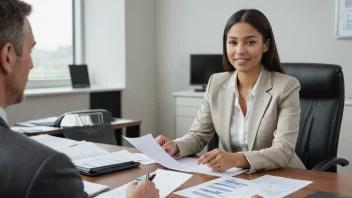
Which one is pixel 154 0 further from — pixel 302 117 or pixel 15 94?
pixel 15 94

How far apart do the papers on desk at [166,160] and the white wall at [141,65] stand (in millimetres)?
2818

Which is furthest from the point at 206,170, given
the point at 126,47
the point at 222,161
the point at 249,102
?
the point at 126,47

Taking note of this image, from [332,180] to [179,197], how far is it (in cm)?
56

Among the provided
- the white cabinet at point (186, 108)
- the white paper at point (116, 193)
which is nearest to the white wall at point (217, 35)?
the white cabinet at point (186, 108)

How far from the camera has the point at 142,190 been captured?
3.82ft

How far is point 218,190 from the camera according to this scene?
1361mm

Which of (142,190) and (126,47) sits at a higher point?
(126,47)

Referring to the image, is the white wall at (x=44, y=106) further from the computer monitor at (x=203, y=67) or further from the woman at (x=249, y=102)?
the woman at (x=249, y=102)

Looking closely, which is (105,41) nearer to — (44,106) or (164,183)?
(44,106)

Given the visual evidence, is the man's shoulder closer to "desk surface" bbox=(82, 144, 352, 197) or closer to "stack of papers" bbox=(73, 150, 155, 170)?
"desk surface" bbox=(82, 144, 352, 197)

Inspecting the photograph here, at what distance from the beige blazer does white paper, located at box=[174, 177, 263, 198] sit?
20 centimetres

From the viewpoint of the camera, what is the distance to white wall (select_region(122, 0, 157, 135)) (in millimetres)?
4574

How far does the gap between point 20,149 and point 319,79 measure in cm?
174

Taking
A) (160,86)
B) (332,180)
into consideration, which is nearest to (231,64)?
(332,180)
